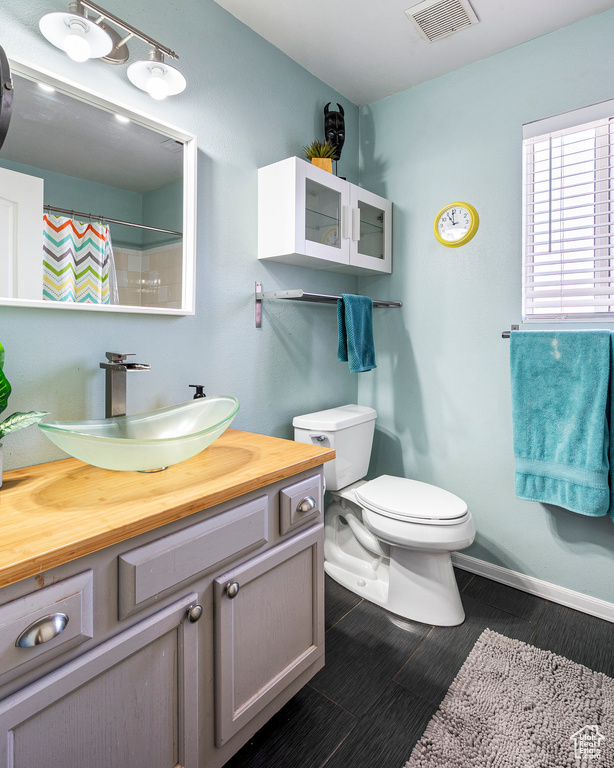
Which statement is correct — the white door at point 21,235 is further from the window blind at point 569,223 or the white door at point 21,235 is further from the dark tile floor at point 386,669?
the window blind at point 569,223

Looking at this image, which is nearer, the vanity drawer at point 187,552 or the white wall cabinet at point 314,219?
the vanity drawer at point 187,552

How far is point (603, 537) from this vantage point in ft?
5.99

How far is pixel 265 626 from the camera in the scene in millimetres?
1146

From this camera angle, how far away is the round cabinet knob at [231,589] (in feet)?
3.33

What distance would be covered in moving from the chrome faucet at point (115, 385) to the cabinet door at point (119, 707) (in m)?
0.62

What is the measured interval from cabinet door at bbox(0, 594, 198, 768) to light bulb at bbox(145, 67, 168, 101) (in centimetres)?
148

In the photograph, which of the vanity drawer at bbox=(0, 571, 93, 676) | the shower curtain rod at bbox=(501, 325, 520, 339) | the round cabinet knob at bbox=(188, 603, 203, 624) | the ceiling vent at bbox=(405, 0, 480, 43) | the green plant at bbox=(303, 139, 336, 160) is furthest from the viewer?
the green plant at bbox=(303, 139, 336, 160)

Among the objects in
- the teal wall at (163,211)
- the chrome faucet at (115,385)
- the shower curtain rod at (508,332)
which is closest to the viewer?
the chrome faucet at (115,385)

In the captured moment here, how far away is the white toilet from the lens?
67.9 inches

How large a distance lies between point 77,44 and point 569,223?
1.88m

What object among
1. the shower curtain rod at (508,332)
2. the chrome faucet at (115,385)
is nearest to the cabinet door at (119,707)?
the chrome faucet at (115,385)

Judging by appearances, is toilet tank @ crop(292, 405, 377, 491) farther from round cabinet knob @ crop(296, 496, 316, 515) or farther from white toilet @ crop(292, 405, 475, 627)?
round cabinet knob @ crop(296, 496, 316, 515)

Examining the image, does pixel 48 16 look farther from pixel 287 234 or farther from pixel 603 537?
pixel 603 537

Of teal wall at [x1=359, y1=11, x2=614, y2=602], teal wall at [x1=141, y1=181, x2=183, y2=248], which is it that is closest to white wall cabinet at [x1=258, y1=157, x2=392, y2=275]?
teal wall at [x1=359, y1=11, x2=614, y2=602]
